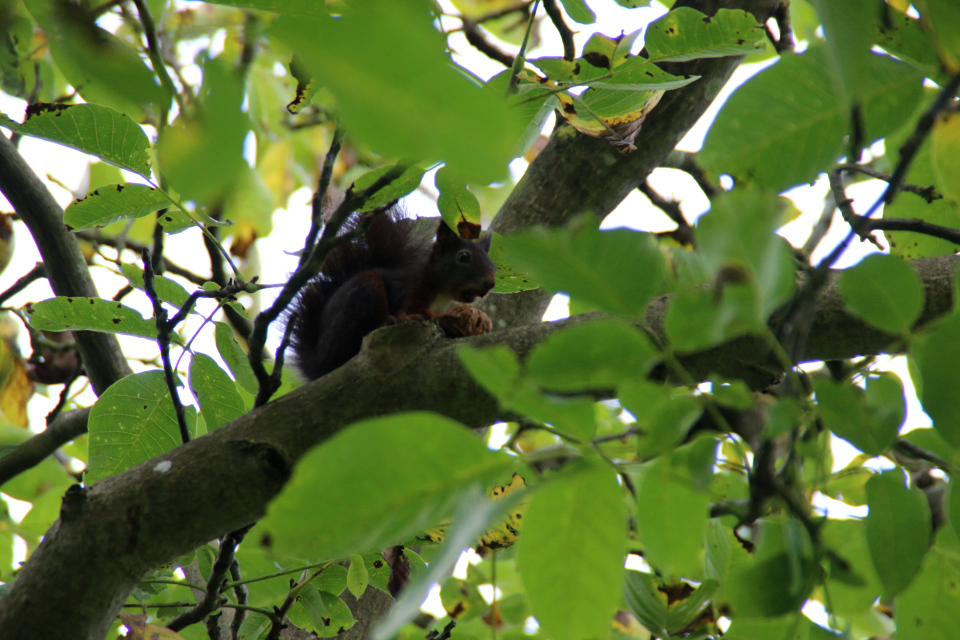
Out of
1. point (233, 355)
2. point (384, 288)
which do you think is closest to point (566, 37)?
point (384, 288)

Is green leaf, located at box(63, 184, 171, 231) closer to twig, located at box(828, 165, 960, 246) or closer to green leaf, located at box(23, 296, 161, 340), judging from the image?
green leaf, located at box(23, 296, 161, 340)

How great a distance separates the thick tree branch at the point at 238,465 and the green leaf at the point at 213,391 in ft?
0.83

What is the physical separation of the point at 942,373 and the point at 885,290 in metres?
0.08

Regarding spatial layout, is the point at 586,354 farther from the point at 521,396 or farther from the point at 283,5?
the point at 283,5

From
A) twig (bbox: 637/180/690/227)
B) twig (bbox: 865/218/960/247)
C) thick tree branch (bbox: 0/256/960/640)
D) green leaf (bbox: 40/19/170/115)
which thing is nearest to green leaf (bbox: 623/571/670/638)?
thick tree branch (bbox: 0/256/960/640)

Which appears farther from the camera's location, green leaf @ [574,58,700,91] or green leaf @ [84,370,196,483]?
green leaf @ [84,370,196,483]

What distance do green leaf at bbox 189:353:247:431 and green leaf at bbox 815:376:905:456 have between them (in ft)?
4.06

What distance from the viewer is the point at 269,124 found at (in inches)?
164

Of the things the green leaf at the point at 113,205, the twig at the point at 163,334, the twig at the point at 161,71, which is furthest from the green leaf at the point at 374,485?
the green leaf at the point at 113,205

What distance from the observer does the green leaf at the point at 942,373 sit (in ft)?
1.93

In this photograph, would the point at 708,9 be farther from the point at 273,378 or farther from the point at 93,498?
the point at 93,498

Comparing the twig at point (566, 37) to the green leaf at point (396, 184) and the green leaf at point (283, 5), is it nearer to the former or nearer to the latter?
the green leaf at point (396, 184)

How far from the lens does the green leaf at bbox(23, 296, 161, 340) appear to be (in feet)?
4.89

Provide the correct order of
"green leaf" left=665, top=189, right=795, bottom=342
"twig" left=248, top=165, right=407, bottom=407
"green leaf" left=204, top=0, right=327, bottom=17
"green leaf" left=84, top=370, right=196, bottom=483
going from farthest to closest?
"green leaf" left=84, top=370, right=196, bottom=483 < "twig" left=248, top=165, right=407, bottom=407 < "green leaf" left=204, top=0, right=327, bottom=17 < "green leaf" left=665, top=189, right=795, bottom=342
